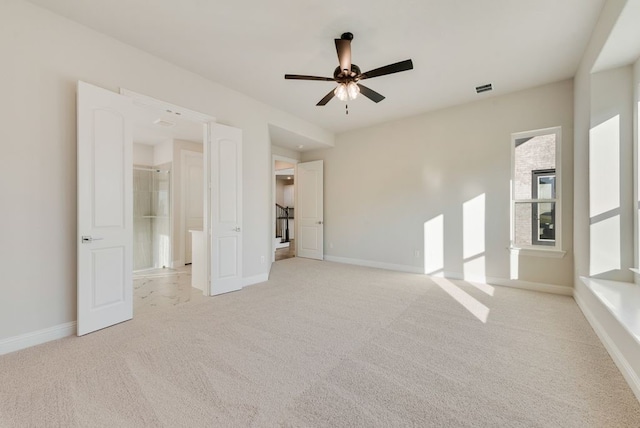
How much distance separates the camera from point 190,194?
5.70 m

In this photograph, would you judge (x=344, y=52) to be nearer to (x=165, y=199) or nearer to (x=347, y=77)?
(x=347, y=77)

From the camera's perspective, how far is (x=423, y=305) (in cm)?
331

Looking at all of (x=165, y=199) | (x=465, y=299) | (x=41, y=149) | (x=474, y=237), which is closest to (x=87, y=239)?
(x=41, y=149)

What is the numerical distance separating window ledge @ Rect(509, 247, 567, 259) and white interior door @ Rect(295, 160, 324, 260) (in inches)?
151

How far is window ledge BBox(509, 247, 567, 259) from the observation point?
370 centimetres

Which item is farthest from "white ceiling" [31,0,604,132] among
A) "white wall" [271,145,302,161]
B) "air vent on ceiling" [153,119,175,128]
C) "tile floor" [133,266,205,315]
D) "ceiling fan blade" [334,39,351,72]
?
"tile floor" [133,266,205,315]

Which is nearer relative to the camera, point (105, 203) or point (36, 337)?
point (36, 337)

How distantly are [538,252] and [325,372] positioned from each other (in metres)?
3.76

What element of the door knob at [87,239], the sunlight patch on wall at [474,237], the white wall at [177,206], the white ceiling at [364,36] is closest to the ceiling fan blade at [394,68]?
the white ceiling at [364,36]

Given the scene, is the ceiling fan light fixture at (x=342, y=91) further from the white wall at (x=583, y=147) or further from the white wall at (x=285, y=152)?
the white wall at (x=285, y=152)

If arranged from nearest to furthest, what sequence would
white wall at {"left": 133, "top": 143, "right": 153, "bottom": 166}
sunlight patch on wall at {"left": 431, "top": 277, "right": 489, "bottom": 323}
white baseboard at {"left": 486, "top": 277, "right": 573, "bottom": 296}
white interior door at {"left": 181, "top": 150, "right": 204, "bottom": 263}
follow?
sunlight patch on wall at {"left": 431, "top": 277, "right": 489, "bottom": 323}, white baseboard at {"left": 486, "top": 277, "right": 573, "bottom": 296}, white interior door at {"left": 181, "top": 150, "right": 204, "bottom": 263}, white wall at {"left": 133, "top": 143, "right": 153, "bottom": 166}

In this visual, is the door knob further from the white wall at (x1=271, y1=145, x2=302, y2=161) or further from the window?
the window

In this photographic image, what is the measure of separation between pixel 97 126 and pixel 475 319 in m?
4.43

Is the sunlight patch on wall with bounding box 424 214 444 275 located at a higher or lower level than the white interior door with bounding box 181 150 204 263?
lower
